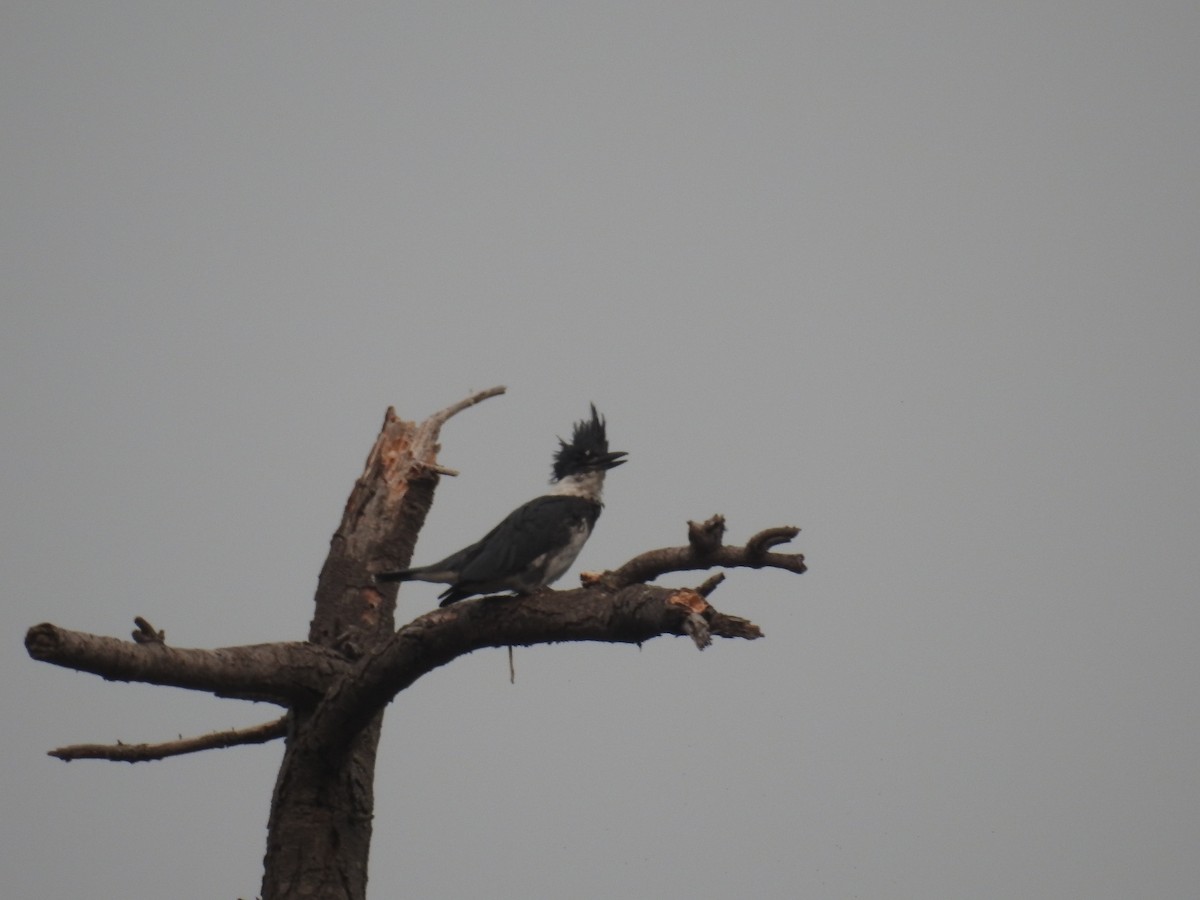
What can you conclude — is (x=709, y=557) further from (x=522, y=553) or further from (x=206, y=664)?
(x=206, y=664)

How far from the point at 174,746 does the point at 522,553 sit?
1.73m

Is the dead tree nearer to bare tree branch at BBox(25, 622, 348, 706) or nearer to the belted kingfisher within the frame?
bare tree branch at BBox(25, 622, 348, 706)

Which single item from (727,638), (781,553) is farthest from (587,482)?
(727,638)

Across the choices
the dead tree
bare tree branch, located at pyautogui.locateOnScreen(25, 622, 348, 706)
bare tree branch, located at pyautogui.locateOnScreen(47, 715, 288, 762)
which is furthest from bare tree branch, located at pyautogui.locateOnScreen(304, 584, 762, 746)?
bare tree branch, located at pyautogui.locateOnScreen(47, 715, 288, 762)

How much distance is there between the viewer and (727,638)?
12.2ft

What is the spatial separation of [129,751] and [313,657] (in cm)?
98

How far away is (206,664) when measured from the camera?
447cm

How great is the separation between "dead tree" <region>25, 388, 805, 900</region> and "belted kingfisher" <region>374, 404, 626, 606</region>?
0.37 meters

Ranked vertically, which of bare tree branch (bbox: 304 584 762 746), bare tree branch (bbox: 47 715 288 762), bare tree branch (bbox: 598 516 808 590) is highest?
bare tree branch (bbox: 598 516 808 590)

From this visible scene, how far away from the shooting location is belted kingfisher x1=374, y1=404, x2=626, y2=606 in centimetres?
561

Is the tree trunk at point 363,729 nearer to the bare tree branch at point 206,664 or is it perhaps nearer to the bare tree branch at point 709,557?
the bare tree branch at point 206,664

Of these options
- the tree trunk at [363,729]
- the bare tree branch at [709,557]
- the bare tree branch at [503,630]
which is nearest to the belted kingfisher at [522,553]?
the tree trunk at [363,729]

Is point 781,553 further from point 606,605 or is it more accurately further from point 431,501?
point 431,501

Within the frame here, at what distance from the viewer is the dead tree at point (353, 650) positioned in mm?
4012
